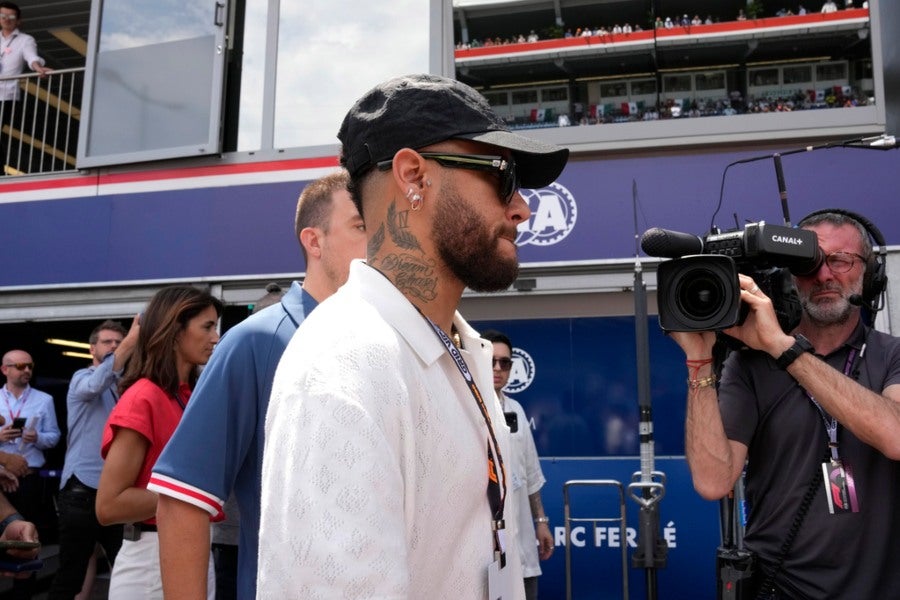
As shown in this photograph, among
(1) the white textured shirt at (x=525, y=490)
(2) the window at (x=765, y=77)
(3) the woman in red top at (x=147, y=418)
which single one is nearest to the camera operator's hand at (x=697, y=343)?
(3) the woman in red top at (x=147, y=418)

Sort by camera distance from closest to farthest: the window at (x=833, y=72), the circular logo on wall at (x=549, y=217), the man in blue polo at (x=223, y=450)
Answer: the man in blue polo at (x=223, y=450) → the circular logo on wall at (x=549, y=217) → the window at (x=833, y=72)

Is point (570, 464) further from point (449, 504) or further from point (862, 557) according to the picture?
point (449, 504)

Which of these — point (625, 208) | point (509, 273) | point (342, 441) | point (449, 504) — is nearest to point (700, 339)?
point (509, 273)

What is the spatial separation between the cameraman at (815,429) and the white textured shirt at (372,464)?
137 cm

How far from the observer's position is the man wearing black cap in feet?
2.93

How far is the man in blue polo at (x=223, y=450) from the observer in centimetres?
158

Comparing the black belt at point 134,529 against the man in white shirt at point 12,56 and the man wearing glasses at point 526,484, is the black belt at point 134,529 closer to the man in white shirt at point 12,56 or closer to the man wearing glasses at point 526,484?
the man wearing glasses at point 526,484

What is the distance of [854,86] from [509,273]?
20.1ft

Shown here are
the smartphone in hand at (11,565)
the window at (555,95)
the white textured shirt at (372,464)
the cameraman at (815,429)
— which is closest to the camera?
the white textured shirt at (372,464)

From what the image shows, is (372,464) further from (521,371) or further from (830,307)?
(521,371)

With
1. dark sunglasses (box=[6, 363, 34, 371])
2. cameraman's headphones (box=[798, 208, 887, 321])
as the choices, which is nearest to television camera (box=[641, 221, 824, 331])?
cameraman's headphones (box=[798, 208, 887, 321])

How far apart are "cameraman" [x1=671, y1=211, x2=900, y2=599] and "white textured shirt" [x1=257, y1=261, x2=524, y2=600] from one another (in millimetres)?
1369

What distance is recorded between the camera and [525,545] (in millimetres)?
4707

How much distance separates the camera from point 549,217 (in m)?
5.67
